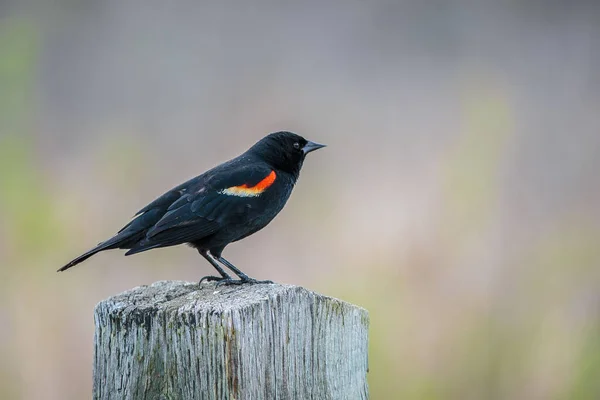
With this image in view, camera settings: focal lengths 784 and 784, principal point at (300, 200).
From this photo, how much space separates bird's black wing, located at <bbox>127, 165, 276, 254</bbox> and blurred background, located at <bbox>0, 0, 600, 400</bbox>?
1.38m

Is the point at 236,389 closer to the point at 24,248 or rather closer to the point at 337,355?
the point at 337,355

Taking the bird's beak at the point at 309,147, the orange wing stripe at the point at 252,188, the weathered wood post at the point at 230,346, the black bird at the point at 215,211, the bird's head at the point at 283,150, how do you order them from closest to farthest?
the weathered wood post at the point at 230,346, the black bird at the point at 215,211, the orange wing stripe at the point at 252,188, the bird's head at the point at 283,150, the bird's beak at the point at 309,147

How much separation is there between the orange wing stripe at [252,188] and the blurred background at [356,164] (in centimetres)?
126

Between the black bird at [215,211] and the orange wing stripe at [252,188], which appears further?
the orange wing stripe at [252,188]

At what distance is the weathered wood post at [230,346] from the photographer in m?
1.98

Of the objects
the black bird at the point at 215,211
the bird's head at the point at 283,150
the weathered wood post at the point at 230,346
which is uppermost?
the bird's head at the point at 283,150

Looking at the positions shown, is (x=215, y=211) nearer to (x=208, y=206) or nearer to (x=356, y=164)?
(x=208, y=206)

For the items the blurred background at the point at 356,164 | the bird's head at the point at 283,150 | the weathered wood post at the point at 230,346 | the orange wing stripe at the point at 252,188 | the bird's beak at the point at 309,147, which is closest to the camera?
the weathered wood post at the point at 230,346

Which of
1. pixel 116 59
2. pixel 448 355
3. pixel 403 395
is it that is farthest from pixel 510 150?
pixel 116 59

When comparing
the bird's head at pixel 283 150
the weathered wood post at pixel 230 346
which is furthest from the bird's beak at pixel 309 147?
the weathered wood post at pixel 230 346

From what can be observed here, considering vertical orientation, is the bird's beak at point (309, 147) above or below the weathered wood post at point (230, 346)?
above

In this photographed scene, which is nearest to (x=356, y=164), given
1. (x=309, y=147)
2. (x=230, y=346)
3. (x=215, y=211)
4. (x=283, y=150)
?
(x=309, y=147)

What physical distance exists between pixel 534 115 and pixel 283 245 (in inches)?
81.5

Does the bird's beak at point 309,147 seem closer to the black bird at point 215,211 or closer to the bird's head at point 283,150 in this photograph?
the bird's head at point 283,150
